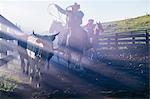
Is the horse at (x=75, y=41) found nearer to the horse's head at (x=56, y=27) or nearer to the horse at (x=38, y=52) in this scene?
the horse at (x=38, y=52)

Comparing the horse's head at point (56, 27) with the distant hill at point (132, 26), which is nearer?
the horse's head at point (56, 27)

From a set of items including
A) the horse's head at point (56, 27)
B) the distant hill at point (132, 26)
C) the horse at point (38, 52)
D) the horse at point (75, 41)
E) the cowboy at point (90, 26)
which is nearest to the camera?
the horse at point (38, 52)

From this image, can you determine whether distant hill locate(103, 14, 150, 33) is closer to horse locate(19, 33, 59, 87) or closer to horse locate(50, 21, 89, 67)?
horse locate(50, 21, 89, 67)

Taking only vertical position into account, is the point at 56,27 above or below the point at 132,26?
below

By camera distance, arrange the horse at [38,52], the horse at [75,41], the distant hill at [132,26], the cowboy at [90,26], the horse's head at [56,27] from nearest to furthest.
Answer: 1. the horse at [38,52]
2. the horse at [75,41]
3. the cowboy at [90,26]
4. the horse's head at [56,27]
5. the distant hill at [132,26]

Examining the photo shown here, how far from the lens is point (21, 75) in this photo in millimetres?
11680

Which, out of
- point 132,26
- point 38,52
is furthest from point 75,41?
point 132,26

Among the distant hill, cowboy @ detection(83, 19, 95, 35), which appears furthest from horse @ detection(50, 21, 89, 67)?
the distant hill

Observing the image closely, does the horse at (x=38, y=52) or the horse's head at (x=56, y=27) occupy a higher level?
the horse's head at (x=56, y=27)

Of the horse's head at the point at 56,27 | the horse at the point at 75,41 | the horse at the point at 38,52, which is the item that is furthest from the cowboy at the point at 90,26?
the horse at the point at 38,52

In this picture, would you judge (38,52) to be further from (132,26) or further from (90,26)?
(132,26)

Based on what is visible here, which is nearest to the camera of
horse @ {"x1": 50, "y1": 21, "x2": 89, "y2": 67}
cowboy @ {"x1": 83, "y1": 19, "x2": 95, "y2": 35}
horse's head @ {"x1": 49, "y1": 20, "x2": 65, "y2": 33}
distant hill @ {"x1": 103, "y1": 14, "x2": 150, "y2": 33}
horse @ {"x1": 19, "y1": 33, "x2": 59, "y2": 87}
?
horse @ {"x1": 19, "y1": 33, "x2": 59, "y2": 87}

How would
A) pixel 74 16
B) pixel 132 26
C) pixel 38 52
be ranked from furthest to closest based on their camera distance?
pixel 132 26
pixel 74 16
pixel 38 52

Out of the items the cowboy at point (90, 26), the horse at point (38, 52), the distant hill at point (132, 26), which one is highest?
the distant hill at point (132, 26)
